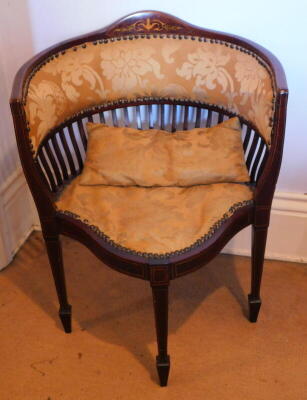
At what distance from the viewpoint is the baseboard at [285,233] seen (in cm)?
172

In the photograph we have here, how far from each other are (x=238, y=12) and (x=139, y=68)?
36 cm

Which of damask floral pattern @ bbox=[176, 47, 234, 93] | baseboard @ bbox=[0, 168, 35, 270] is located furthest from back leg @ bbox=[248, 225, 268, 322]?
baseboard @ bbox=[0, 168, 35, 270]

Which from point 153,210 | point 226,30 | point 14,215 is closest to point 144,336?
point 153,210

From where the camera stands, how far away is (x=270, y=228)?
5.82 feet

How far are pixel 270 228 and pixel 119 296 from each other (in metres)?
0.64

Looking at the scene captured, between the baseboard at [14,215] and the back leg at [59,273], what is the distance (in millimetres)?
427

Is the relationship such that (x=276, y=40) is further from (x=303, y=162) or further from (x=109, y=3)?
(x=109, y=3)

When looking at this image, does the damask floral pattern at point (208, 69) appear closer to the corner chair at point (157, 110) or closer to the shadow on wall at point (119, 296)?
the corner chair at point (157, 110)

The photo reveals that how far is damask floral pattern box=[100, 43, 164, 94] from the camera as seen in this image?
1455mm

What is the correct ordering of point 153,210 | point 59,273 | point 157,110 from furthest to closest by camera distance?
point 157,110 < point 59,273 < point 153,210

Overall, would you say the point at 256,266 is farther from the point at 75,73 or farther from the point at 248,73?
the point at 75,73

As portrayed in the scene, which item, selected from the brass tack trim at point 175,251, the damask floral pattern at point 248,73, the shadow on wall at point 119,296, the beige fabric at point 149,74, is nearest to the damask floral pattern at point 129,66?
the beige fabric at point 149,74

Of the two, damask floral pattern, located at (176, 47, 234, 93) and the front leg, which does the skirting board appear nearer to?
damask floral pattern, located at (176, 47, 234, 93)

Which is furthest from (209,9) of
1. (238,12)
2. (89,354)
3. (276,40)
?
(89,354)
